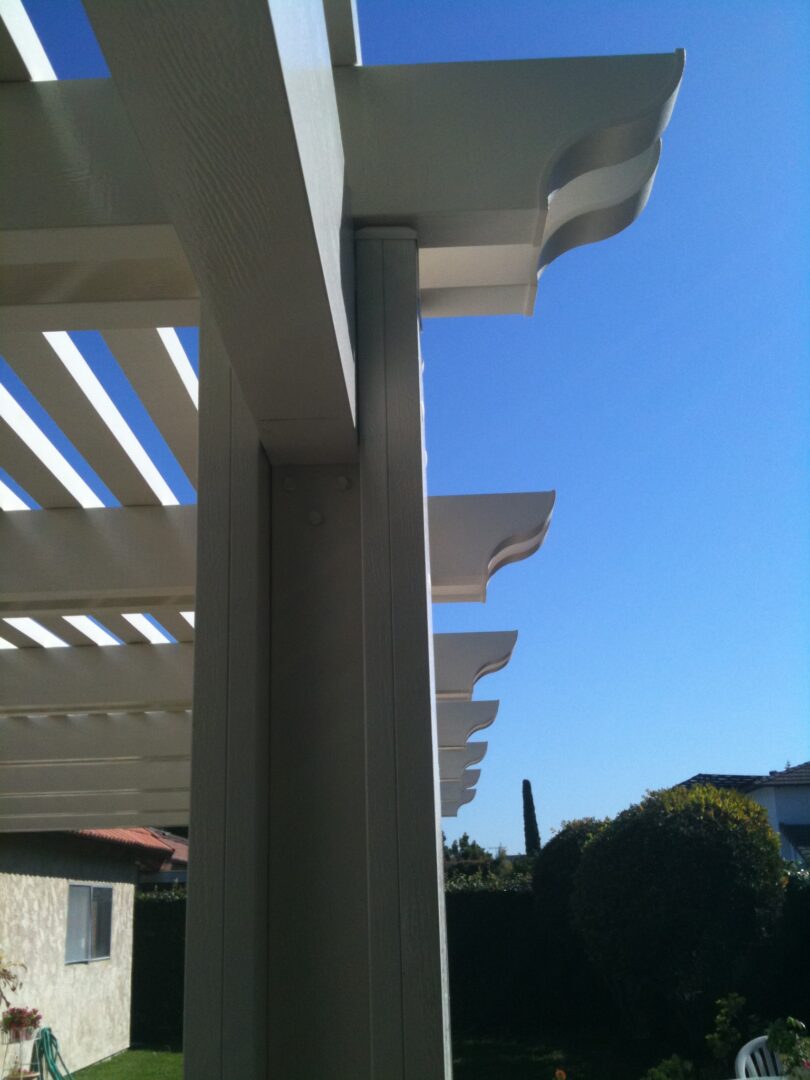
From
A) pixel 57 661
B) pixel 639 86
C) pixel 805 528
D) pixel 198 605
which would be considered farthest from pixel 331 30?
pixel 805 528

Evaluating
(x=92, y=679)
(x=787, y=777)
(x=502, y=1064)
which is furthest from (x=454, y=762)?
(x=787, y=777)

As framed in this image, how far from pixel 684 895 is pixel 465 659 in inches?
240

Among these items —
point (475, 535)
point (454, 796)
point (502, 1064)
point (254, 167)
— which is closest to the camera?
point (254, 167)

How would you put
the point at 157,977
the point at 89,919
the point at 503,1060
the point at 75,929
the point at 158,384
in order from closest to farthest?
the point at 158,384
the point at 503,1060
the point at 75,929
the point at 89,919
the point at 157,977

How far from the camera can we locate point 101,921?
Answer: 14188mm

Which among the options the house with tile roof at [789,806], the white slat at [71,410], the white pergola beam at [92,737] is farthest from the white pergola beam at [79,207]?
the house with tile roof at [789,806]

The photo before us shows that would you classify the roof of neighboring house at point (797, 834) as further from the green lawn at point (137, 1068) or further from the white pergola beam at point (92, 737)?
the white pergola beam at point (92, 737)

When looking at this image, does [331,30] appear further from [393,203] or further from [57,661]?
[57,661]

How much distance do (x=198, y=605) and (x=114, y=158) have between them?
0.78m

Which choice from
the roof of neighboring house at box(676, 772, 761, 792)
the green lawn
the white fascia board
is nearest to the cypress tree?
the roof of neighboring house at box(676, 772, 761, 792)

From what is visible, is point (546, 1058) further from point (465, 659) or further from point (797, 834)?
point (797, 834)

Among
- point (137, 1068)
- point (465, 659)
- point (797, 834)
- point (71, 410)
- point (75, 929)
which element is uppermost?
point (71, 410)

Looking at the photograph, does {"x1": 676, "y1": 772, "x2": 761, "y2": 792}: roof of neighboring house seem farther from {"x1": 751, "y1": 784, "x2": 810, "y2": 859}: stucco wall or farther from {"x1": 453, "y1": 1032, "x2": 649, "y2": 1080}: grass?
{"x1": 453, "y1": 1032, "x2": 649, "y2": 1080}: grass

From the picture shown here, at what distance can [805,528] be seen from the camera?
6441 millimetres
